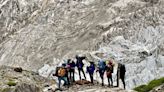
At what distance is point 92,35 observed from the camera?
363ft

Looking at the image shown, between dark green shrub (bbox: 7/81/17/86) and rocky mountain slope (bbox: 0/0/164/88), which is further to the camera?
rocky mountain slope (bbox: 0/0/164/88)

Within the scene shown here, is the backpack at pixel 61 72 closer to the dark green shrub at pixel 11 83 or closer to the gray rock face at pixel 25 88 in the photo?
the gray rock face at pixel 25 88

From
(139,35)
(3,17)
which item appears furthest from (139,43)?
(3,17)

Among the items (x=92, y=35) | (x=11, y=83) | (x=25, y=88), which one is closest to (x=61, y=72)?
(x=25, y=88)

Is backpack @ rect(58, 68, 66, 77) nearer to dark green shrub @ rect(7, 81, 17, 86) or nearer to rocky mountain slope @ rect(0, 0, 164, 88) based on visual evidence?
dark green shrub @ rect(7, 81, 17, 86)

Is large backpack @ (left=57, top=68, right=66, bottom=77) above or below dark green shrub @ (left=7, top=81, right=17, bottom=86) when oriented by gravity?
above

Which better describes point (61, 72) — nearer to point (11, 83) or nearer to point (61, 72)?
point (61, 72)

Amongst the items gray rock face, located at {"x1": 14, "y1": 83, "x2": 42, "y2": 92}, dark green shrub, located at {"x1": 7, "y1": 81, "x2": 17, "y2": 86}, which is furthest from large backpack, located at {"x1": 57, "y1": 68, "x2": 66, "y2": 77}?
dark green shrub, located at {"x1": 7, "y1": 81, "x2": 17, "y2": 86}

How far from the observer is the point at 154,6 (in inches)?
4432

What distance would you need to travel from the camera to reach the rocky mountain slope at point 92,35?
4082 inches

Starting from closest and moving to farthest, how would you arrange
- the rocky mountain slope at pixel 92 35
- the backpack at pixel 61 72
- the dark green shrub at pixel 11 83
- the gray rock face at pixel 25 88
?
the gray rock face at pixel 25 88, the dark green shrub at pixel 11 83, the backpack at pixel 61 72, the rocky mountain slope at pixel 92 35

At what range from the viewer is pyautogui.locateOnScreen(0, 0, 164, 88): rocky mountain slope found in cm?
10369

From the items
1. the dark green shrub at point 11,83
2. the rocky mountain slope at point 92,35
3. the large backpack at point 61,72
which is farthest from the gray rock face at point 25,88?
the rocky mountain slope at point 92,35

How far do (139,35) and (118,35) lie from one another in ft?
15.4
